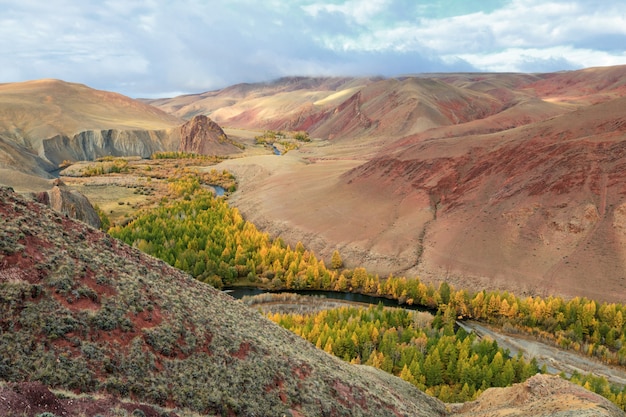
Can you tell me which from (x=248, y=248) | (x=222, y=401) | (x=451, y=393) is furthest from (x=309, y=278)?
(x=222, y=401)

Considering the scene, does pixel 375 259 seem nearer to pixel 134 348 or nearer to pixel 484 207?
pixel 484 207

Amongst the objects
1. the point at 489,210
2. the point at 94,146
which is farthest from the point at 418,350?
the point at 94,146

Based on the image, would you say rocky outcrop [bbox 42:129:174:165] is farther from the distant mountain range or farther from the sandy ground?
the sandy ground

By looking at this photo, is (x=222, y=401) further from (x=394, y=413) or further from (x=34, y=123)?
(x=34, y=123)

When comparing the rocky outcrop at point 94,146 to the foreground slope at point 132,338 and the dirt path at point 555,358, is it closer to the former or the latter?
the foreground slope at point 132,338

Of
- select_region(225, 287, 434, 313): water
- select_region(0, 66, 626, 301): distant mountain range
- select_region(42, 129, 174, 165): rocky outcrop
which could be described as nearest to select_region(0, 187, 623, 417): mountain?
select_region(225, 287, 434, 313): water

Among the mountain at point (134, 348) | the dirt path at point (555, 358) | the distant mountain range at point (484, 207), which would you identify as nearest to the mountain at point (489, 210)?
the distant mountain range at point (484, 207)
